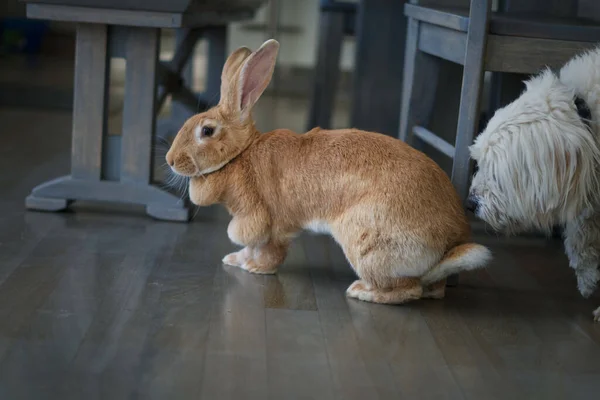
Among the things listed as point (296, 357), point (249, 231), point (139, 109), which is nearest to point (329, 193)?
point (249, 231)

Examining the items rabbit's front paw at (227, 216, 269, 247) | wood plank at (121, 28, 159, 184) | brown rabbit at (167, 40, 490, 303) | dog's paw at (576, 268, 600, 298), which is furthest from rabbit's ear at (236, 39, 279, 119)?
dog's paw at (576, 268, 600, 298)

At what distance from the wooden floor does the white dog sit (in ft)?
0.72

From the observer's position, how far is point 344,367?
1.49 meters

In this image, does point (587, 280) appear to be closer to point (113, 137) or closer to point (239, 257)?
point (239, 257)

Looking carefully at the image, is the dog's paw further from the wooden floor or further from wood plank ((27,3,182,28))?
wood plank ((27,3,182,28))

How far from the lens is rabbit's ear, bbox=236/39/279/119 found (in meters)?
1.88

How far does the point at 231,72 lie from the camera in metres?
1.96

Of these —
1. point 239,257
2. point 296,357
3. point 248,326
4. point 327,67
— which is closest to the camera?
point 296,357

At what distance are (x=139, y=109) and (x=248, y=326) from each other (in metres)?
0.92

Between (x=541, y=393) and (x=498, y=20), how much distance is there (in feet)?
2.80

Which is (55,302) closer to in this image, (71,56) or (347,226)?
(347,226)

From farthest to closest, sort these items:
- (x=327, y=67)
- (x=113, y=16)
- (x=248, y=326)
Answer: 1. (x=327, y=67)
2. (x=113, y=16)
3. (x=248, y=326)

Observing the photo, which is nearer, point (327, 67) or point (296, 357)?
point (296, 357)

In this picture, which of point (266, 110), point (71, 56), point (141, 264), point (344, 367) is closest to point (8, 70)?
point (71, 56)
